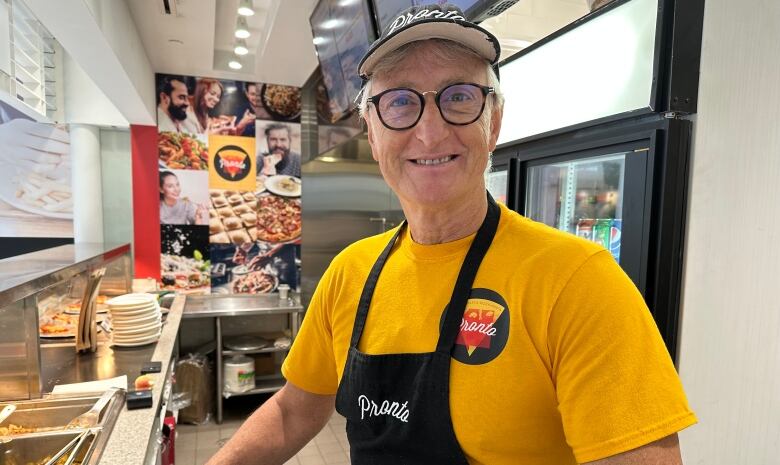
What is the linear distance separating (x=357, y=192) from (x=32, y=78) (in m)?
3.09

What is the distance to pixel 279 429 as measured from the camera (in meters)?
1.23

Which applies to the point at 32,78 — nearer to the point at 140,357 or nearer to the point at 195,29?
the point at 195,29

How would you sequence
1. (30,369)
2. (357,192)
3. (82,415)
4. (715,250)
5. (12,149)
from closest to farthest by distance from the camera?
1. (715,250)
2. (82,415)
3. (30,369)
4. (12,149)
5. (357,192)

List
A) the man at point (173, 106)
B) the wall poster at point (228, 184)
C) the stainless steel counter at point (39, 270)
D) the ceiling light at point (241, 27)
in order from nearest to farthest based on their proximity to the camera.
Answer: the stainless steel counter at point (39, 270) → the ceiling light at point (241, 27) → the man at point (173, 106) → the wall poster at point (228, 184)

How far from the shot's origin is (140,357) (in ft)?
8.36

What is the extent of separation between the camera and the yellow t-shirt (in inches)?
28.5

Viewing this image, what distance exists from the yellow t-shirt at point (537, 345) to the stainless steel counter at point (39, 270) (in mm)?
1407

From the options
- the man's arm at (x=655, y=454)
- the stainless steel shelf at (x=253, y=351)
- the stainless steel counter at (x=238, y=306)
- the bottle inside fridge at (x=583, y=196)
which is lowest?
the stainless steel shelf at (x=253, y=351)

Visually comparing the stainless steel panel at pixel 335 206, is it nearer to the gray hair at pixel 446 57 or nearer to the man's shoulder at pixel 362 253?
the man's shoulder at pixel 362 253

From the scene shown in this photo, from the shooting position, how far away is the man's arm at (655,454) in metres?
0.70

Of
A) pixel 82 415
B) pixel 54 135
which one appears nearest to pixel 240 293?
pixel 54 135

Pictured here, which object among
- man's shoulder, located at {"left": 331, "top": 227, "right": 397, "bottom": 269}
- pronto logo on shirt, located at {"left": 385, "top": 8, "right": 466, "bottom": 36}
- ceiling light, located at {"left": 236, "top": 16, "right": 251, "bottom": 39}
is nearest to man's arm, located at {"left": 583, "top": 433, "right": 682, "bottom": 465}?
man's shoulder, located at {"left": 331, "top": 227, "right": 397, "bottom": 269}

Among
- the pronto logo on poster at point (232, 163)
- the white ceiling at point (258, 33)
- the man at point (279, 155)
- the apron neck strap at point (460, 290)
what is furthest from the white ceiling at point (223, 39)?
the apron neck strap at point (460, 290)

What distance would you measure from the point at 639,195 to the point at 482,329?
83cm
